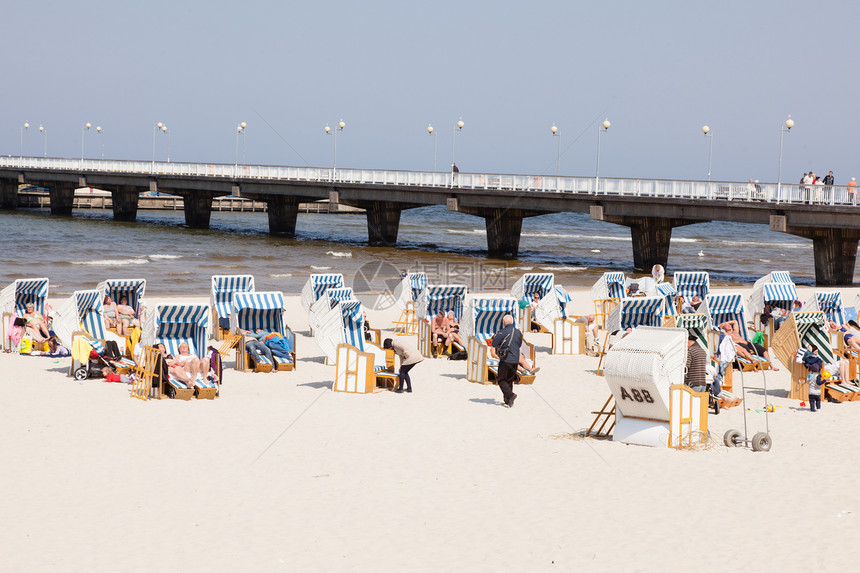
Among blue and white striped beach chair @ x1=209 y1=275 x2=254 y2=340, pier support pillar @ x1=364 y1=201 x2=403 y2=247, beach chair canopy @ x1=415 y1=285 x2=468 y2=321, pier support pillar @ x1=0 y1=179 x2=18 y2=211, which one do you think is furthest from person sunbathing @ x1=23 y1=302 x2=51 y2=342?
pier support pillar @ x1=0 y1=179 x2=18 y2=211

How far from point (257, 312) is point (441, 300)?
3588 mm

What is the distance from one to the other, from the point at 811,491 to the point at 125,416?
23.6 ft

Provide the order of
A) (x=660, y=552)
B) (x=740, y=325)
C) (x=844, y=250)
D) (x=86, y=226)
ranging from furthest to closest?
1. (x=86, y=226)
2. (x=844, y=250)
3. (x=740, y=325)
4. (x=660, y=552)

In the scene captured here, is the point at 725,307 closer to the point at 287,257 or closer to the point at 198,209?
the point at 287,257

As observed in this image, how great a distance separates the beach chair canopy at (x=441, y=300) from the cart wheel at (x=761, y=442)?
8.08m

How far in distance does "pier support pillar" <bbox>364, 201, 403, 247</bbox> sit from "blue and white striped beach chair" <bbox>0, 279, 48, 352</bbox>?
117 ft

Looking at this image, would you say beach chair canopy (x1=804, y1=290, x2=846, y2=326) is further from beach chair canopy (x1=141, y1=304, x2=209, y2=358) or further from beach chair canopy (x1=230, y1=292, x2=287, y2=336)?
beach chair canopy (x1=141, y1=304, x2=209, y2=358)

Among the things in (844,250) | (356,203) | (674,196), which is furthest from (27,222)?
(844,250)

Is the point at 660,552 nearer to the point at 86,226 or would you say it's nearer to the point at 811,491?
the point at 811,491

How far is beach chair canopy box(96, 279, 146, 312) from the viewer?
56.3 ft

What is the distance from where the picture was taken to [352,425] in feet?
34.5

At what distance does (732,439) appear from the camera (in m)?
9.51

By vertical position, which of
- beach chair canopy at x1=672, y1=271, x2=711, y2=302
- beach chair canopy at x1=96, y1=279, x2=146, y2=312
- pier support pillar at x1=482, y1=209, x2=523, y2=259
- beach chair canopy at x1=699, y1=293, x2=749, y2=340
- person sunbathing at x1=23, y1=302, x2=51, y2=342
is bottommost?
person sunbathing at x1=23, y1=302, x2=51, y2=342

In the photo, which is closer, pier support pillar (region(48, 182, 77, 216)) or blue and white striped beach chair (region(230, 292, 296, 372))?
blue and white striped beach chair (region(230, 292, 296, 372))
